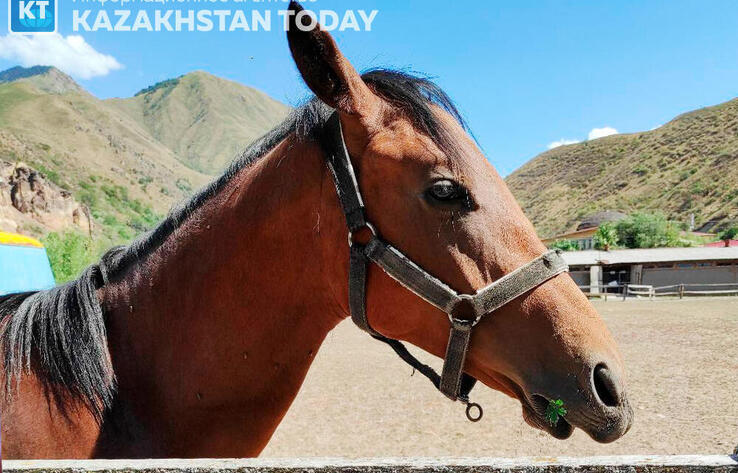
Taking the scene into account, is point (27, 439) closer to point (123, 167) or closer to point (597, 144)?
point (123, 167)

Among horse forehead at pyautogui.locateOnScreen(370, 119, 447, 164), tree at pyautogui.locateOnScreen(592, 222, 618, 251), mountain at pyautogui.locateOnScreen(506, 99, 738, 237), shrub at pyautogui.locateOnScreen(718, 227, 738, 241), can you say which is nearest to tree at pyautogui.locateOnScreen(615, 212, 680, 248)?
tree at pyautogui.locateOnScreen(592, 222, 618, 251)

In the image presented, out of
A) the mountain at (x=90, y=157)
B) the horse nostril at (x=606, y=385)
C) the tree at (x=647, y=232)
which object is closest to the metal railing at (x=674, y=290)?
the tree at (x=647, y=232)

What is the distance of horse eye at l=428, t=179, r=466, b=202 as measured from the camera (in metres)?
1.60

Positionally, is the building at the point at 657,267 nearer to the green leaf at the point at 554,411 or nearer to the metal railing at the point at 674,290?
the metal railing at the point at 674,290

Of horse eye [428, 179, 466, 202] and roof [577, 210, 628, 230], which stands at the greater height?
roof [577, 210, 628, 230]

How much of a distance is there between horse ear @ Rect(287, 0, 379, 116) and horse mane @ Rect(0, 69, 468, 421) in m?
0.16

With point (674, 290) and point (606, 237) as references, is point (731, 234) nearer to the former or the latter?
point (606, 237)

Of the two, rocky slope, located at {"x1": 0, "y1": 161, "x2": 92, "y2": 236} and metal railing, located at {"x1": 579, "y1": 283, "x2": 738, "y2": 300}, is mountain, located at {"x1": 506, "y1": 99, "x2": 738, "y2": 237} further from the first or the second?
rocky slope, located at {"x1": 0, "y1": 161, "x2": 92, "y2": 236}

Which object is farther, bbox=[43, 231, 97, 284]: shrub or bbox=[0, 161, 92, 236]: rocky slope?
bbox=[0, 161, 92, 236]: rocky slope

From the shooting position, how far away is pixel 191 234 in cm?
199

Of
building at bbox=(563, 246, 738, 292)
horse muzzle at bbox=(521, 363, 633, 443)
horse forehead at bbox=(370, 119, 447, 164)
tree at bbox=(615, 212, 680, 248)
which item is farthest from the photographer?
tree at bbox=(615, 212, 680, 248)

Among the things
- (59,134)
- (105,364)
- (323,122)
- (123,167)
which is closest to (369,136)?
(323,122)

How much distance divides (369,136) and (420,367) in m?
0.93

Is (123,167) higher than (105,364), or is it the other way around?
(123,167)
